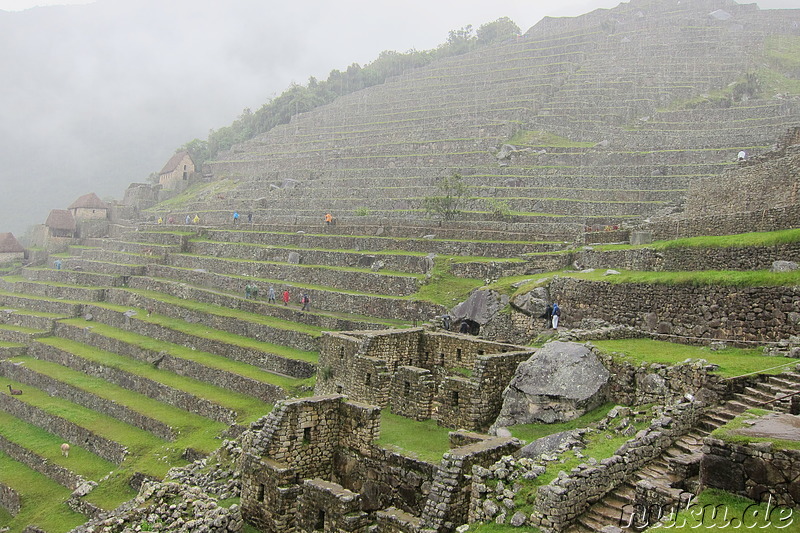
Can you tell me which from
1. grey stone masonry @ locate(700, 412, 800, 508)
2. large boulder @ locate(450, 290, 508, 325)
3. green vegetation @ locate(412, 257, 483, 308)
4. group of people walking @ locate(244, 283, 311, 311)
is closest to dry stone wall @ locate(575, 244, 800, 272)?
large boulder @ locate(450, 290, 508, 325)

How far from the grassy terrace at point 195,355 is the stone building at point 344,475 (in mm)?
7421

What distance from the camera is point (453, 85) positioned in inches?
2714

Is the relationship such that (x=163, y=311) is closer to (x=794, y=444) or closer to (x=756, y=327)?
(x=756, y=327)

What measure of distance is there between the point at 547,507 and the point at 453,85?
6338 centimetres

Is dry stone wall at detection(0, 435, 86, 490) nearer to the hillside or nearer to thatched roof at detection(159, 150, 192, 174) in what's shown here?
the hillside

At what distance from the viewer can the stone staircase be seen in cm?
934

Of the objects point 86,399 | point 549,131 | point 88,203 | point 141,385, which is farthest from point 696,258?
point 88,203

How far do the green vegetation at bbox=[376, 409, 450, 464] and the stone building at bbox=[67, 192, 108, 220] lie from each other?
48375mm

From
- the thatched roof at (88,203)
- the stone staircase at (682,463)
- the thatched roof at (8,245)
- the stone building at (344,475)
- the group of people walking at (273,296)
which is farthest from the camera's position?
the thatched roof at (88,203)

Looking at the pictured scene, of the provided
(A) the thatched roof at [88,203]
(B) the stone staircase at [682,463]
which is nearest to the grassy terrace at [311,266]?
(B) the stone staircase at [682,463]

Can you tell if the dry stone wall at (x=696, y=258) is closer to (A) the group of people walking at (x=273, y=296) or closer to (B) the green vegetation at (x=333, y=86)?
(A) the group of people walking at (x=273, y=296)

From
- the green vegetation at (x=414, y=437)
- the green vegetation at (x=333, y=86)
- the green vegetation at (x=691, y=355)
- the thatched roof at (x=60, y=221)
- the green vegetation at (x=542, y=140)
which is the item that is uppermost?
the green vegetation at (x=333, y=86)

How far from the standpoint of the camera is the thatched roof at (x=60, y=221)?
53219mm

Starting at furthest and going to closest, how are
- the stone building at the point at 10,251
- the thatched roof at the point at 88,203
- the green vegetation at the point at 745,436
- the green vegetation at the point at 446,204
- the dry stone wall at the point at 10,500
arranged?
the thatched roof at the point at 88,203
the stone building at the point at 10,251
the green vegetation at the point at 446,204
the dry stone wall at the point at 10,500
the green vegetation at the point at 745,436
